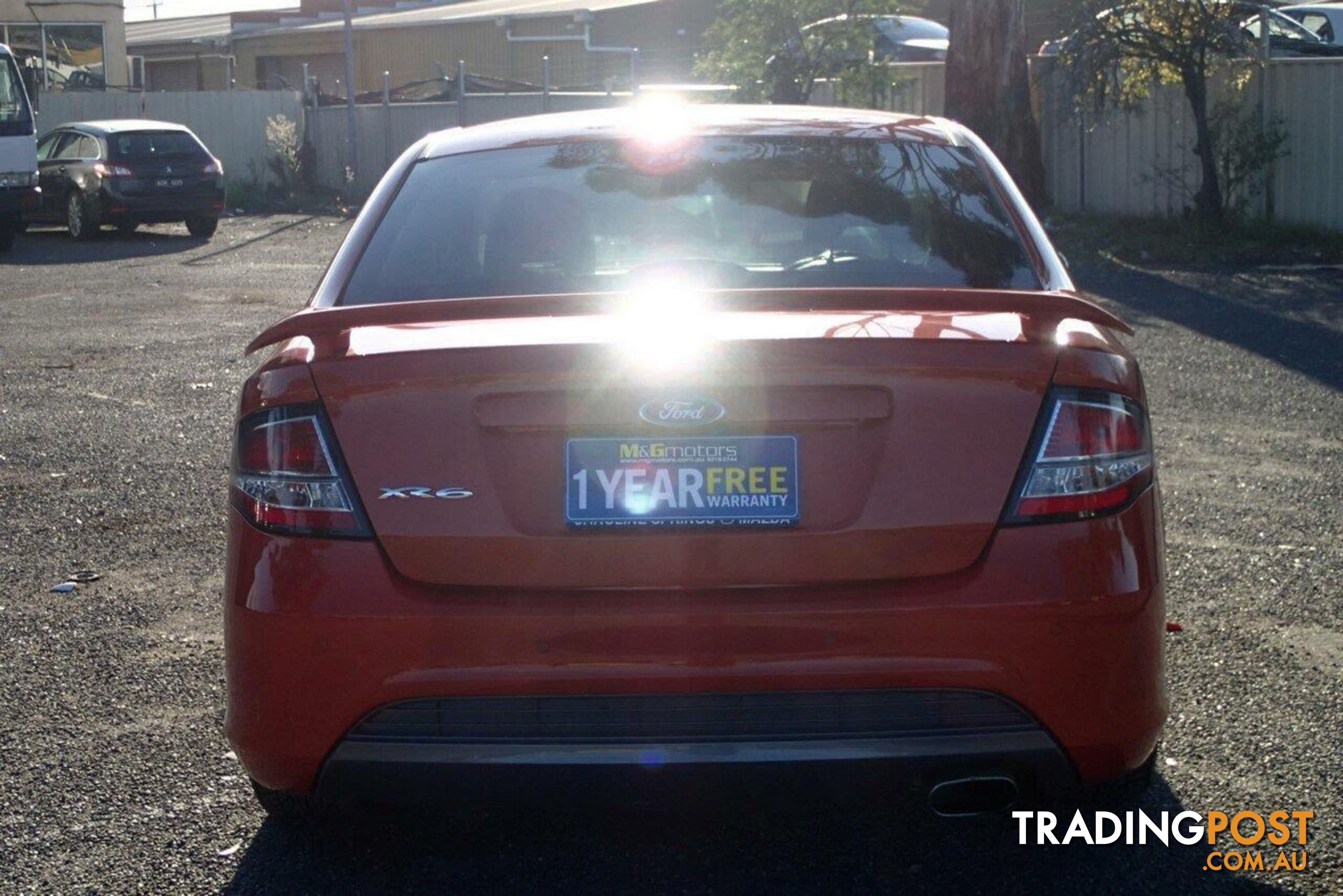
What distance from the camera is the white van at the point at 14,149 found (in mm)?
20953

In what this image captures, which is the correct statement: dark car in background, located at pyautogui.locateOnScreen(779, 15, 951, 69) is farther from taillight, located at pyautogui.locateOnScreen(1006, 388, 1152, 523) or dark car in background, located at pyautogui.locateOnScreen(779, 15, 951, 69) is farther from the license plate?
the license plate

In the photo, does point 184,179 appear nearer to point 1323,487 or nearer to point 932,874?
point 1323,487

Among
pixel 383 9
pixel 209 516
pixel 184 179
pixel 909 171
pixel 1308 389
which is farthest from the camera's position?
pixel 383 9

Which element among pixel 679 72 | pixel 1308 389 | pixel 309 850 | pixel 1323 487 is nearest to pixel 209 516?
pixel 309 850

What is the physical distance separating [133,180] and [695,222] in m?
20.0

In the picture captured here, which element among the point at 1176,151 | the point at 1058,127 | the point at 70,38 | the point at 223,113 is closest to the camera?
the point at 1176,151

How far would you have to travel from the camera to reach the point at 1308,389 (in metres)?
9.22

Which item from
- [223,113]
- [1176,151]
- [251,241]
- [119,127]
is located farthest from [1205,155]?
[223,113]

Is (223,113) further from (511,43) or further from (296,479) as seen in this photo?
(296,479)

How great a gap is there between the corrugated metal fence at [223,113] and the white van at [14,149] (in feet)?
32.8

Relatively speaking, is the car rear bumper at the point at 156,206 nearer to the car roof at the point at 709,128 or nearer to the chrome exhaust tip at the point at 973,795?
the car roof at the point at 709,128

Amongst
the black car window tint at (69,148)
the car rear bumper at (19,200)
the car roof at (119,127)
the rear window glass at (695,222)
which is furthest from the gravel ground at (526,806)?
the black car window tint at (69,148)

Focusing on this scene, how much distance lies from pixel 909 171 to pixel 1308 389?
19.1ft

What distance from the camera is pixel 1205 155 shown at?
1703cm
